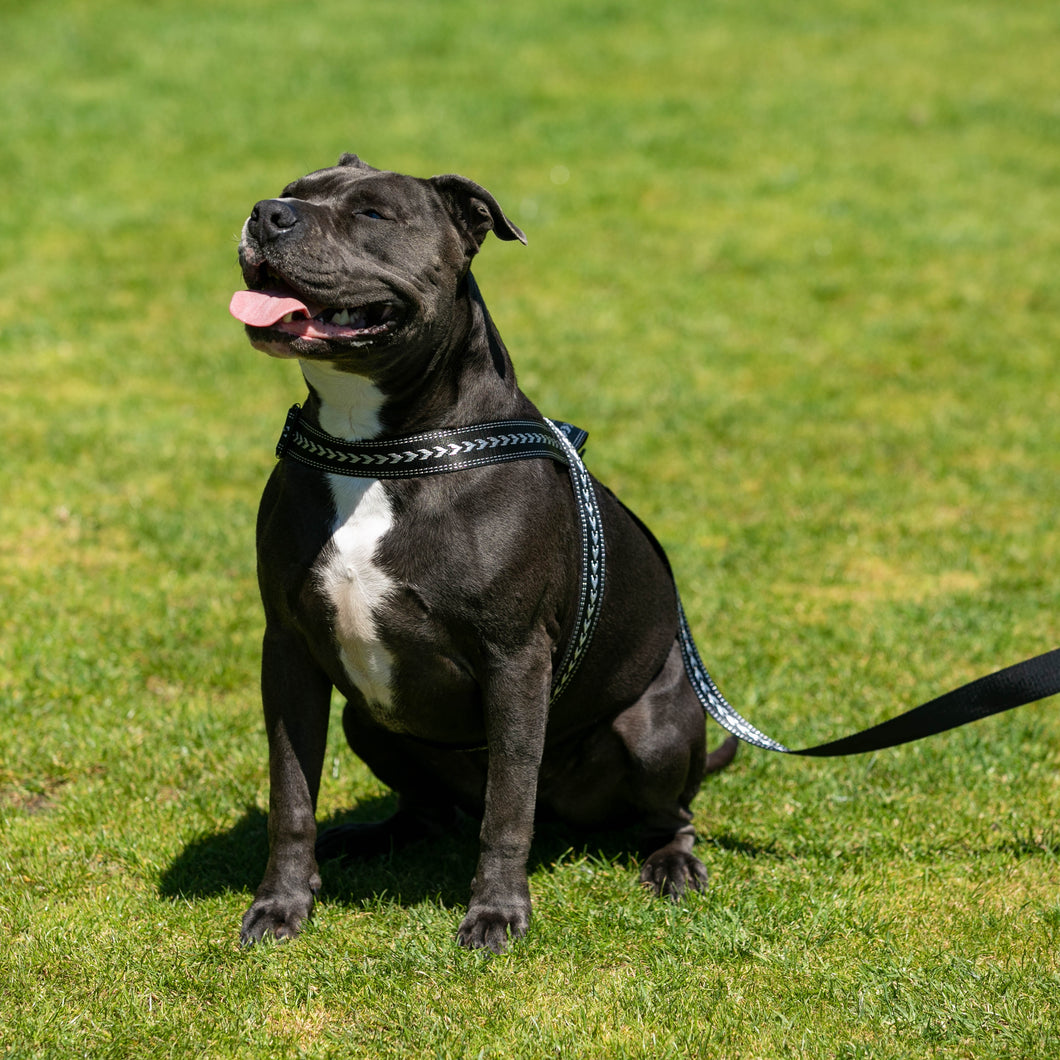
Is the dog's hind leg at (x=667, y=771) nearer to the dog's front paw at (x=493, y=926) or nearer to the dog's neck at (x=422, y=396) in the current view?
the dog's front paw at (x=493, y=926)

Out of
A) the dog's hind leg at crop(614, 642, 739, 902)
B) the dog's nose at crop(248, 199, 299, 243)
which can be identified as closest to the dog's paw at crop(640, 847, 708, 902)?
the dog's hind leg at crop(614, 642, 739, 902)

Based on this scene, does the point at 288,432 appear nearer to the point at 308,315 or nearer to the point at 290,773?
the point at 308,315

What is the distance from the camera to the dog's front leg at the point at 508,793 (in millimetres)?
3734

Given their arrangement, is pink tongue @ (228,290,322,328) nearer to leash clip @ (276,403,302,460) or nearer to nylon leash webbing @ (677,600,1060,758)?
leash clip @ (276,403,302,460)

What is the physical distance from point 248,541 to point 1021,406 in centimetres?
507

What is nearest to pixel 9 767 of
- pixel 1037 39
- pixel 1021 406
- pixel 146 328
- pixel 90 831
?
pixel 90 831

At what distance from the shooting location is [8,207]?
11734 mm

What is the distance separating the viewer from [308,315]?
3521 mm

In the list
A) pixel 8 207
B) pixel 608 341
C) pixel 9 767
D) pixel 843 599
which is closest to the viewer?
pixel 9 767

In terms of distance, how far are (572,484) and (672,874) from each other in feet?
4.01

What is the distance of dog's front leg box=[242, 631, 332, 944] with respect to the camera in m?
3.86

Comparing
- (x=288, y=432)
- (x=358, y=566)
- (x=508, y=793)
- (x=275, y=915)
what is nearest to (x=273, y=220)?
(x=288, y=432)

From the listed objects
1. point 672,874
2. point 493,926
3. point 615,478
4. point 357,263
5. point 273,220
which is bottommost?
point 615,478

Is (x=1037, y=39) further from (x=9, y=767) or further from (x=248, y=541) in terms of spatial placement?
(x=9, y=767)
